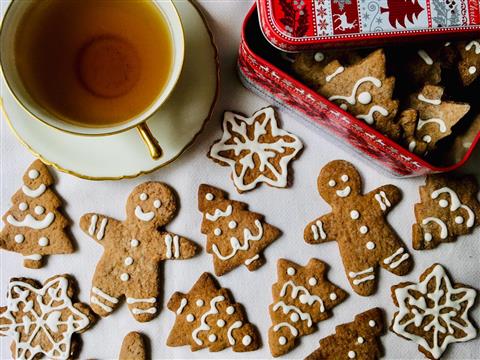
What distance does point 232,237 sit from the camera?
1003 millimetres

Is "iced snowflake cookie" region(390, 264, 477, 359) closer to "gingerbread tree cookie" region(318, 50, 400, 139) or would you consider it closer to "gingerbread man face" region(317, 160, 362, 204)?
"gingerbread man face" region(317, 160, 362, 204)

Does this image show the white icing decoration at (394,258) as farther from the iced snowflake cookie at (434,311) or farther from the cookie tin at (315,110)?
the cookie tin at (315,110)

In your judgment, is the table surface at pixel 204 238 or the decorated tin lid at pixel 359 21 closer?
the decorated tin lid at pixel 359 21

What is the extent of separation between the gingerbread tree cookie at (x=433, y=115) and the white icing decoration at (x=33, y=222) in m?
0.65

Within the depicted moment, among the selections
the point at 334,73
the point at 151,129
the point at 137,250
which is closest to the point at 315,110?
the point at 334,73

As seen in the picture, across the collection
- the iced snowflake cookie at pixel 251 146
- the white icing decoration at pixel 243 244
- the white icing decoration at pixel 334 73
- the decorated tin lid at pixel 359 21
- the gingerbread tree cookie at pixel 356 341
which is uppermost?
the decorated tin lid at pixel 359 21

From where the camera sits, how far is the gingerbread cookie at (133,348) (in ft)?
3.20

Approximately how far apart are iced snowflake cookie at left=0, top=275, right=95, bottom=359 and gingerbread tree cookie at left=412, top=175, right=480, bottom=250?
2.10 feet

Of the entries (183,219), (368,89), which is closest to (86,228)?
(183,219)

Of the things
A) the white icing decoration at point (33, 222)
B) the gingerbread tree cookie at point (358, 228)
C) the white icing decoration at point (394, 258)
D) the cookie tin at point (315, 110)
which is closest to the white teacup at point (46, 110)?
the cookie tin at point (315, 110)

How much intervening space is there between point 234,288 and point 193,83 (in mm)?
381

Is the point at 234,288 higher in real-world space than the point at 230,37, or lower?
lower

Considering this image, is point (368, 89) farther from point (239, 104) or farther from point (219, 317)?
point (219, 317)

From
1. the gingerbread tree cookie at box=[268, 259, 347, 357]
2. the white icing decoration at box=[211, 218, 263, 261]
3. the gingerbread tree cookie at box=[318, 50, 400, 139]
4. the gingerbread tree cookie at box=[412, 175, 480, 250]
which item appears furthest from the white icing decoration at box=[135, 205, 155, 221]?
the gingerbread tree cookie at box=[412, 175, 480, 250]
